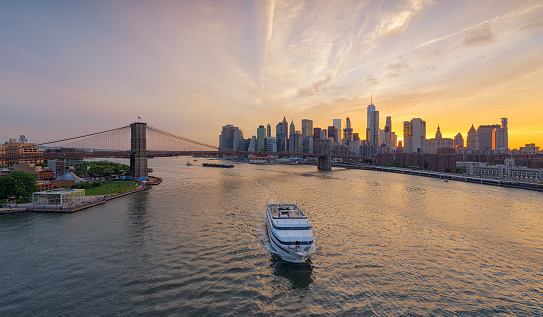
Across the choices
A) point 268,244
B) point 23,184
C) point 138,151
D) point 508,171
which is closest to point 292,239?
point 268,244

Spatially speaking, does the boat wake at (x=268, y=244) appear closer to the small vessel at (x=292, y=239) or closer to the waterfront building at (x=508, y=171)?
the small vessel at (x=292, y=239)

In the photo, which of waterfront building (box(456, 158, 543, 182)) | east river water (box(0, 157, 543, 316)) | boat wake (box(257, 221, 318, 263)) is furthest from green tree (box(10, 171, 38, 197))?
waterfront building (box(456, 158, 543, 182))

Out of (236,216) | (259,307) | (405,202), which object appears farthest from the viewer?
(405,202)

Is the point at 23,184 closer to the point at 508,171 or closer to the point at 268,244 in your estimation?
the point at 268,244

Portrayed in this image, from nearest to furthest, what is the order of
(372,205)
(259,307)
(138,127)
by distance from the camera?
(259,307) → (372,205) → (138,127)

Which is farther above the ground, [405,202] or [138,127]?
[138,127]

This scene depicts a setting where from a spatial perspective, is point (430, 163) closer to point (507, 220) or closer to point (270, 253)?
point (507, 220)

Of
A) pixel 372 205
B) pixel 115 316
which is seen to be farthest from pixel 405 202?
pixel 115 316

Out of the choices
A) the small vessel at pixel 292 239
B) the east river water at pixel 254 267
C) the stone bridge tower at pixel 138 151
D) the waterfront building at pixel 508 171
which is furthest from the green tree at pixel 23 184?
the waterfront building at pixel 508 171
